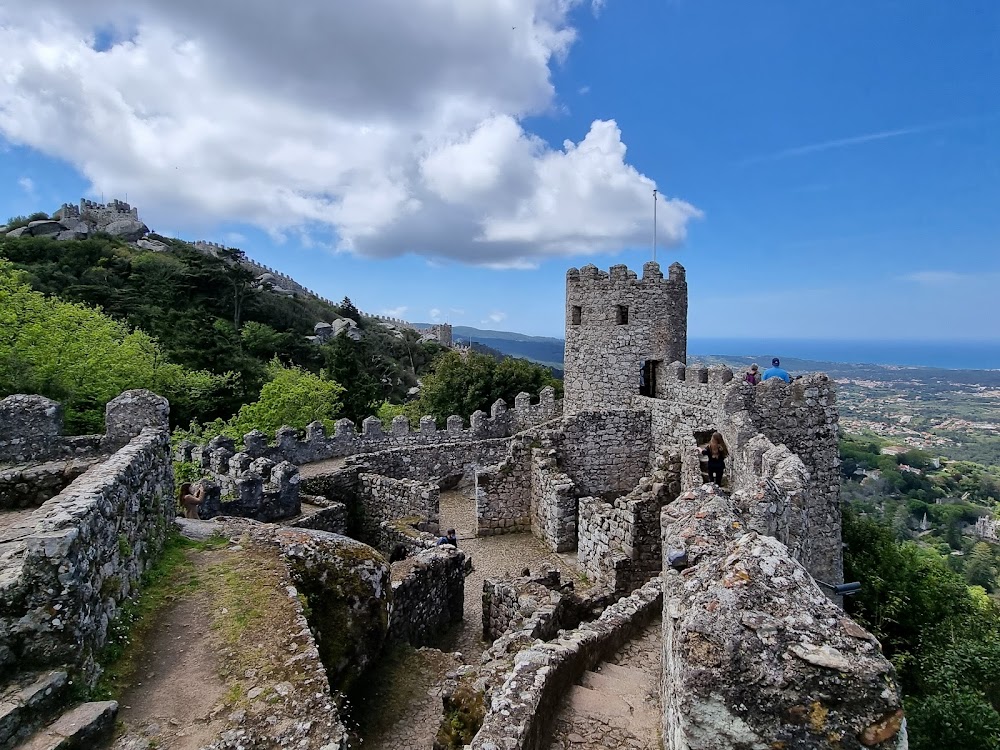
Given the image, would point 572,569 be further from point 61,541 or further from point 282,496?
point 61,541

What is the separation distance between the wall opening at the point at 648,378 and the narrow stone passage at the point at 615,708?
10.2 meters

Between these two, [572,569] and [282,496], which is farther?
[282,496]

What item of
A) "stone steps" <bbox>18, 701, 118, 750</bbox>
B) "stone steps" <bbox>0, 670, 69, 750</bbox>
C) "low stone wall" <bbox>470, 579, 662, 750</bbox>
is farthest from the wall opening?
"stone steps" <bbox>0, 670, 69, 750</bbox>

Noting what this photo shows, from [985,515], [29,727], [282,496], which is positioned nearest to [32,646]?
[29,727]

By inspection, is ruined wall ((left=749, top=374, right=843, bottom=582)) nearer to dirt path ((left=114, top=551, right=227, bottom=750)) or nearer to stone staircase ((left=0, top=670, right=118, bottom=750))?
dirt path ((left=114, top=551, right=227, bottom=750))

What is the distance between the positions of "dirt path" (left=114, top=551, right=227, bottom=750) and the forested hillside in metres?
15.1

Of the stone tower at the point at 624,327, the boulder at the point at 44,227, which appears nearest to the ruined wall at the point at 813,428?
the stone tower at the point at 624,327

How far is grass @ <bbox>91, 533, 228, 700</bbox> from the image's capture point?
12.8ft

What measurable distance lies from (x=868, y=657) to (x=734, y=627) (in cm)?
49

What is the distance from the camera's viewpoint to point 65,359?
17594 millimetres

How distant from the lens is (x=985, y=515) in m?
36.7

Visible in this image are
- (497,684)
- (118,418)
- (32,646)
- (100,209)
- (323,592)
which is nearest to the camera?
(32,646)

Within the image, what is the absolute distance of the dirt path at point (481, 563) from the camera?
8227 mm

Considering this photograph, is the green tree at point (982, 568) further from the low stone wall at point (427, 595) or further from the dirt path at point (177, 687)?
the dirt path at point (177, 687)
